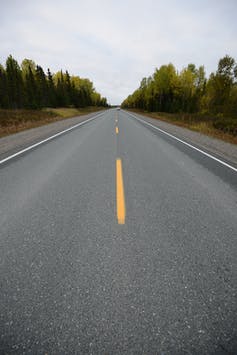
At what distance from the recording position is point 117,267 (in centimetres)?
203

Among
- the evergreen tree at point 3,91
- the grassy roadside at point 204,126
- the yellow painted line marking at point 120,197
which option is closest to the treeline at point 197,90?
the grassy roadside at point 204,126

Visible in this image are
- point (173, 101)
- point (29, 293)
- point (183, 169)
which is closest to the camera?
point (29, 293)

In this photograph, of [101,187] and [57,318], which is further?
[101,187]

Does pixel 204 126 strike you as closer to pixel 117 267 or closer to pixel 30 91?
pixel 117 267

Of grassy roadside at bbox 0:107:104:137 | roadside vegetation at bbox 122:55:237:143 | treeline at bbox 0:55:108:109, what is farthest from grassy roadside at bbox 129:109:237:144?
treeline at bbox 0:55:108:109

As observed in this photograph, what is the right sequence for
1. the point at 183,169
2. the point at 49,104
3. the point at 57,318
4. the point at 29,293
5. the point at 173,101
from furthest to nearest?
the point at 49,104, the point at 173,101, the point at 183,169, the point at 29,293, the point at 57,318

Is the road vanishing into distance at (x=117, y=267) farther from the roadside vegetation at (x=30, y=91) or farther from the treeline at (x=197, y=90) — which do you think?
the roadside vegetation at (x=30, y=91)

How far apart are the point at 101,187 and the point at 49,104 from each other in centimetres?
6466

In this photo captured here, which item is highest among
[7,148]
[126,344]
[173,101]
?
[173,101]

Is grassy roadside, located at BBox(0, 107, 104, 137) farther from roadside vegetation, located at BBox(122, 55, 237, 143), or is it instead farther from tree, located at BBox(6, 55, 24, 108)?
tree, located at BBox(6, 55, 24, 108)

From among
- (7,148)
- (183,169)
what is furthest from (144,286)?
(7,148)

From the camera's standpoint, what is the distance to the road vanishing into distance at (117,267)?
1.42 metres

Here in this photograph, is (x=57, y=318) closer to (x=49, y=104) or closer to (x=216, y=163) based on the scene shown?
(x=216, y=163)

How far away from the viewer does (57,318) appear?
1521mm
